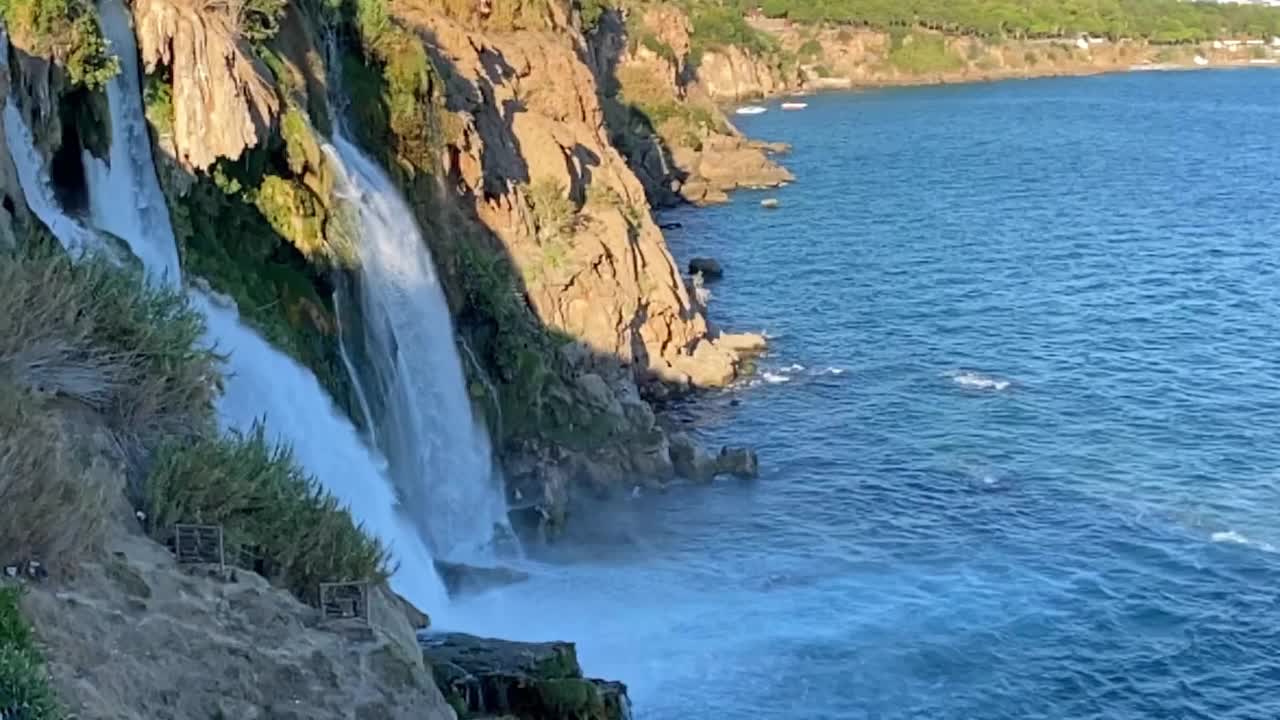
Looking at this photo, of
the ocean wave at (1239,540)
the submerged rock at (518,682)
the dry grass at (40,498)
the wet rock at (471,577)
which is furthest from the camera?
the ocean wave at (1239,540)

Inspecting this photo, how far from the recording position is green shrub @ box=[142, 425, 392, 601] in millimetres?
11539

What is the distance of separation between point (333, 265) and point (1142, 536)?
54.6 ft

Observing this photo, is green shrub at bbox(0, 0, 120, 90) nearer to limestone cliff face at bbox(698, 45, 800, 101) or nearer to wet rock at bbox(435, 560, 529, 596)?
wet rock at bbox(435, 560, 529, 596)

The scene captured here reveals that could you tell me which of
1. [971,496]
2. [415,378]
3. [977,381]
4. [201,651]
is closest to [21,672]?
[201,651]

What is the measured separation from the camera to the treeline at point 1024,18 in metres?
176

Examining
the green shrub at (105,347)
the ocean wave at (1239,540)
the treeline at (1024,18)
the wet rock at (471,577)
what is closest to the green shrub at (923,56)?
the treeline at (1024,18)

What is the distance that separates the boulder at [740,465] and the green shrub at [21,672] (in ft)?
88.5

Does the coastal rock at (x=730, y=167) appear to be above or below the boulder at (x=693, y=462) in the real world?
above

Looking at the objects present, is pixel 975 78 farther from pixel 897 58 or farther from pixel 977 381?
pixel 977 381

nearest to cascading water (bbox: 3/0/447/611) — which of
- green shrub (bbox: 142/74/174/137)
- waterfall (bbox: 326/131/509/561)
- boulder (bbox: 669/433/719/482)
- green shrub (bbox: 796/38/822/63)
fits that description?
green shrub (bbox: 142/74/174/137)

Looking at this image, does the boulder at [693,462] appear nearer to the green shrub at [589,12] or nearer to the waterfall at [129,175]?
the waterfall at [129,175]

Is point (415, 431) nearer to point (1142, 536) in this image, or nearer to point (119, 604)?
point (1142, 536)

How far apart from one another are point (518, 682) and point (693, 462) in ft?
61.6

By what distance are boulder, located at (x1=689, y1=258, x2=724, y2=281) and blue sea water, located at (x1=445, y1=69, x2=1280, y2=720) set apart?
1.12m
